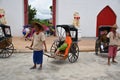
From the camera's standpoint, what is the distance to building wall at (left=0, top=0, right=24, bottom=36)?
18078 mm

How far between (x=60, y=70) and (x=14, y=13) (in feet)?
Result: 33.2

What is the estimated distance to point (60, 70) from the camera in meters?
9.07

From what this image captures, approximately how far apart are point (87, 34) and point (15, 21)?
503 centimetres

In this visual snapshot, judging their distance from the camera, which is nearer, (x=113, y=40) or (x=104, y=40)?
(x=113, y=40)

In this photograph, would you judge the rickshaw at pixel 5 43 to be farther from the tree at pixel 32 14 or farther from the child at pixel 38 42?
the tree at pixel 32 14

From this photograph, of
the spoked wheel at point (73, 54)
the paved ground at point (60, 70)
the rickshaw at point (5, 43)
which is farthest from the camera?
the rickshaw at point (5, 43)

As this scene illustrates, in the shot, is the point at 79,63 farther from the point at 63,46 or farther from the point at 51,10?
the point at 51,10

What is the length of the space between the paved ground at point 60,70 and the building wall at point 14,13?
288 inches

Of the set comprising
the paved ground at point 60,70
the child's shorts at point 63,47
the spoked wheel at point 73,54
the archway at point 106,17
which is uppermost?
the archway at point 106,17

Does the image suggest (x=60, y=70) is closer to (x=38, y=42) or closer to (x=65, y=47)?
(x=38, y=42)

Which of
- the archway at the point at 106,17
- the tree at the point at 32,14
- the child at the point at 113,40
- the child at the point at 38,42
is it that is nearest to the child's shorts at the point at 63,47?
the child at the point at 38,42

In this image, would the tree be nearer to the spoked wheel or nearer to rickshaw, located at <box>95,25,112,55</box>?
rickshaw, located at <box>95,25,112,55</box>

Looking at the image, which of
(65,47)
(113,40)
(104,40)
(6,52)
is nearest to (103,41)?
(104,40)

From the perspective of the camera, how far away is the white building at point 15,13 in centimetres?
1808
